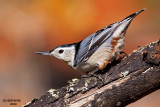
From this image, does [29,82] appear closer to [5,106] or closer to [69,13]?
[5,106]

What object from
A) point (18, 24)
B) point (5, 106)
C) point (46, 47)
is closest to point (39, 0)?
point (18, 24)

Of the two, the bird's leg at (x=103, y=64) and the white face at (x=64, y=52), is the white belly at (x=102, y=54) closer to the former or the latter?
the bird's leg at (x=103, y=64)

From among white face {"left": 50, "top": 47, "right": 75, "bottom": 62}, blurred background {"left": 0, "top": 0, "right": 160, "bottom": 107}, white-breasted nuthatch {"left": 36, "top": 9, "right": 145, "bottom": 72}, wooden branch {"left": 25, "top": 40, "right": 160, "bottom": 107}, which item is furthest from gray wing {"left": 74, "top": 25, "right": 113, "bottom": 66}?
Answer: blurred background {"left": 0, "top": 0, "right": 160, "bottom": 107}

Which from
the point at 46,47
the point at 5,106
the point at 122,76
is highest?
the point at 46,47

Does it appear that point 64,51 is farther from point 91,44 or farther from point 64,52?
point 91,44

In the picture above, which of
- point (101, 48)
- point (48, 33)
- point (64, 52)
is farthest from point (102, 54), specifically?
point (48, 33)

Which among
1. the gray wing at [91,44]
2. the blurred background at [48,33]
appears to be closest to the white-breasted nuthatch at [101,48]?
the gray wing at [91,44]

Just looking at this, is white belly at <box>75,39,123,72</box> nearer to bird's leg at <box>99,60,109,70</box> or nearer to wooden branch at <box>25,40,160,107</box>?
bird's leg at <box>99,60,109,70</box>
